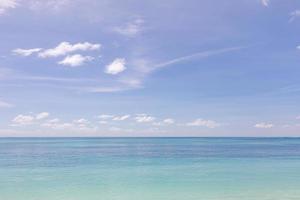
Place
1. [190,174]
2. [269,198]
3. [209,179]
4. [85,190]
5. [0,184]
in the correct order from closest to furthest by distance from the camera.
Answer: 1. [269,198]
2. [85,190]
3. [0,184]
4. [209,179]
5. [190,174]

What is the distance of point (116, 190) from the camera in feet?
58.5

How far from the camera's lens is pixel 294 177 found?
22.2 meters

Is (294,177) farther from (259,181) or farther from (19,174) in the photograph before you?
(19,174)

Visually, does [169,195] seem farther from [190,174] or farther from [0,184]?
[0,184]

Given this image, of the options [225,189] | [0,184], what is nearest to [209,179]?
[225,189]

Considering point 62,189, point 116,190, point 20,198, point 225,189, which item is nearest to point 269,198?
point 225,189

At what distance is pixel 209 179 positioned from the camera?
2112cm

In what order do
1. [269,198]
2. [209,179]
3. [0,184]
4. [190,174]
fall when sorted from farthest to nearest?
[190,174] < [209,179] < [0,184] < [269,198]

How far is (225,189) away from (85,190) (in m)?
7.11

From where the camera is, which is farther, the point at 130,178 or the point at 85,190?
the point at 130,178

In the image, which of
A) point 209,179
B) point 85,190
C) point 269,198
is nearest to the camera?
point 269,198

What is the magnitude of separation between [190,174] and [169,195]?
23.5 feet

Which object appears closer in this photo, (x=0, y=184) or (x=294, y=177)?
(x=0, y=184)

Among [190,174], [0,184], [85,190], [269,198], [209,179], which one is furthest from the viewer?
[190,174]
